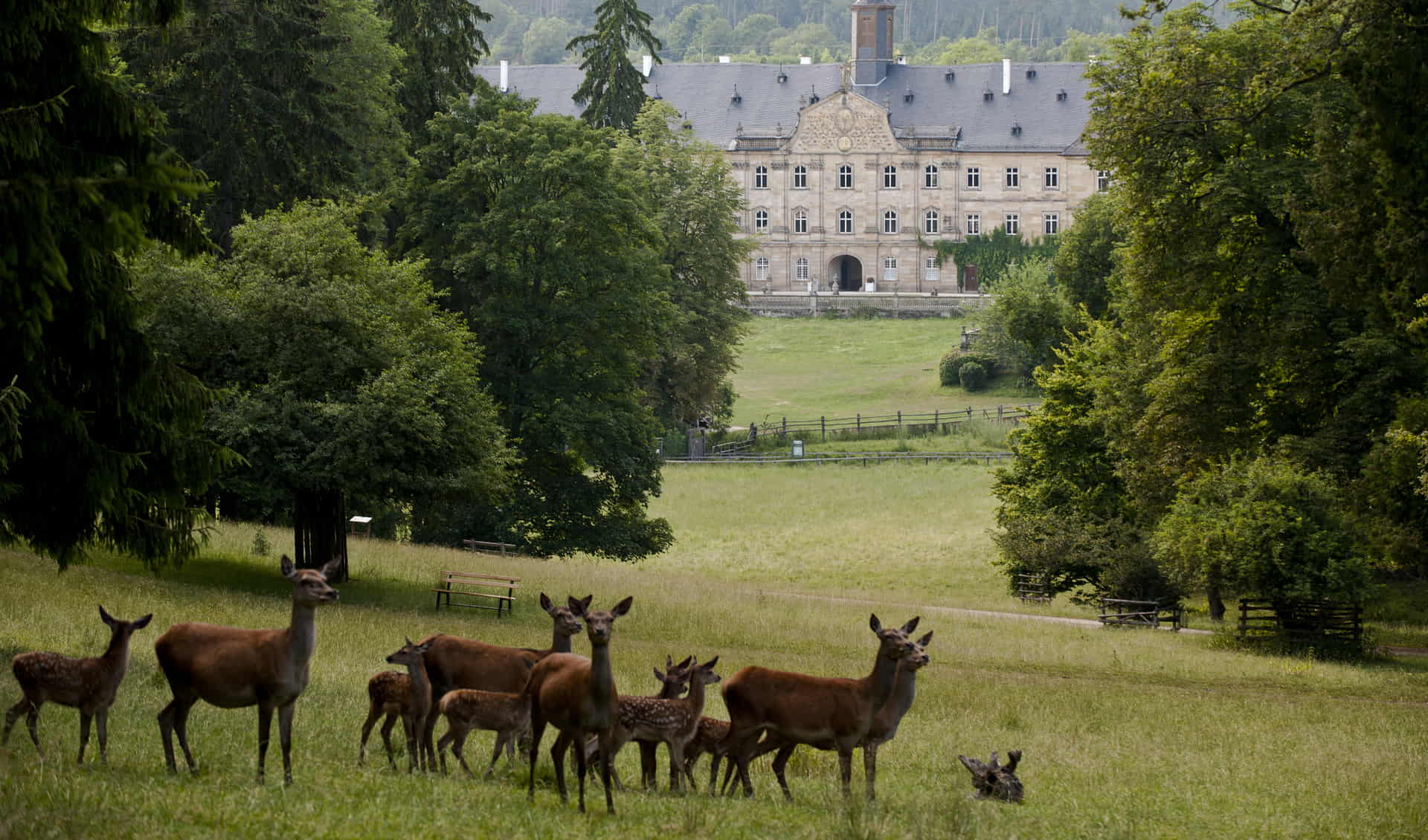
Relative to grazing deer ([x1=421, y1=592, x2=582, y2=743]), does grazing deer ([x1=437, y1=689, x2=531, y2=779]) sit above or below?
below

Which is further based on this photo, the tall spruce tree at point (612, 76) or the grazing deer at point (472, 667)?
the tall spruce tree at point (612, 76)

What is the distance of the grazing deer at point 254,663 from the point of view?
33.1ft

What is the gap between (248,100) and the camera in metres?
35.6

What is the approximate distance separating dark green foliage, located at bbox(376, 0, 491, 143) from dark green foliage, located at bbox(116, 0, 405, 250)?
7.90 meters

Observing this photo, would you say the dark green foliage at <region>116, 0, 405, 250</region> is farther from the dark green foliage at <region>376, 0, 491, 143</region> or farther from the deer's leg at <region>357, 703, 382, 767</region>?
the deer's leg at <region>357, 703, 382, 767</region>

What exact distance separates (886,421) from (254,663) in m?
69.4

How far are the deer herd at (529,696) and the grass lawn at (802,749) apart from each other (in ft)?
1.06

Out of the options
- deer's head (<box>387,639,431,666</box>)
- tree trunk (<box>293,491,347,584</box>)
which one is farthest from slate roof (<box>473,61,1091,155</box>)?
deer's head (<box>387,639,431,666</box>)

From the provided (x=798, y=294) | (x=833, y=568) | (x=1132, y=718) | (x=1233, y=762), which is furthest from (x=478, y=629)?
(x=798, y=294)

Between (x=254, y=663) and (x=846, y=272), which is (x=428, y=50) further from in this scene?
(x=846, y=272)

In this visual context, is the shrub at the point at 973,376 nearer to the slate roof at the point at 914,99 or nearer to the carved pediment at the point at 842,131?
the slate roof at the point at 914,99

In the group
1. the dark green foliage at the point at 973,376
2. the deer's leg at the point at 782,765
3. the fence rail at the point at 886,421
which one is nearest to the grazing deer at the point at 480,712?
the deer's leg at the point at 782,765

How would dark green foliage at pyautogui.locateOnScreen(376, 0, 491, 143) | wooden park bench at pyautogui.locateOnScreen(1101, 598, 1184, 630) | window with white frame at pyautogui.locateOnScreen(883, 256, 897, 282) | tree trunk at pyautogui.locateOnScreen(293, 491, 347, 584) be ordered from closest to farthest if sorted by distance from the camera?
tree trunk at pyautogui.locateOnScreen(293, 491, 347, 584) < wooden park bench at pyautogui.locateOnScreen(1101, 598, 1184, 630) < dark green foliage at pyautogui.locateOnScreen(376, 0, 491, 143) < window with white frame at pyautogui.locateOnScreen(883, 256, 897, 282)

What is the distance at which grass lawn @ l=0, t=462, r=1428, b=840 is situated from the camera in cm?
982
